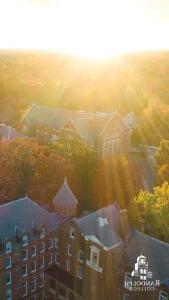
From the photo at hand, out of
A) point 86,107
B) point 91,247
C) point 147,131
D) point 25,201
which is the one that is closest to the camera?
point 91,247

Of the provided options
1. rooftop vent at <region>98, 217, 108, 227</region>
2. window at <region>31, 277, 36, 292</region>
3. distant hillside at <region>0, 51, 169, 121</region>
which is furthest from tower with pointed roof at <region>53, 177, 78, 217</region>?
A: distant hillside at <region>0, 51, 169, 121</region>

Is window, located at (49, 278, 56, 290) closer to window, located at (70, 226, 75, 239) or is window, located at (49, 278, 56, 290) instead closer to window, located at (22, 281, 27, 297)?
window, located at (22, 281, 27, 297)

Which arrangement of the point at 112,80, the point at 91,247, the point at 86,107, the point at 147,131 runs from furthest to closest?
the point at 112,80
the point at 86,107
the point at 147,131
the point at 91,247

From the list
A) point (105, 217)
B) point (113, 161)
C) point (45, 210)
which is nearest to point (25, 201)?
point (45, 210)

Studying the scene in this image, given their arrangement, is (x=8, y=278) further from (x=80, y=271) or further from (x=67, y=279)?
(x=80, y=271)

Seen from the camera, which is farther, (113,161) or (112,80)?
(112,80)

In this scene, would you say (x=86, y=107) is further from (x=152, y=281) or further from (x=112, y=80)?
(x=152, y=281)
